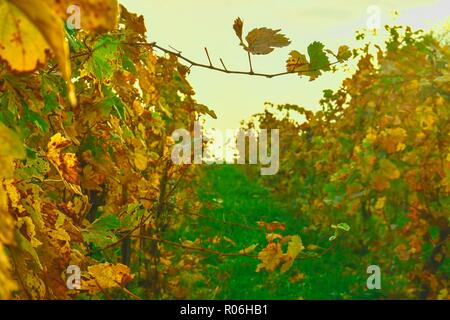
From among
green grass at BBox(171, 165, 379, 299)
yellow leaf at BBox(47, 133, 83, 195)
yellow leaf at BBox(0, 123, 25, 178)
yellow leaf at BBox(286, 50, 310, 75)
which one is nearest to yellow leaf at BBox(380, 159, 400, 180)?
green grass at BBox(171, 165, 379, 299)

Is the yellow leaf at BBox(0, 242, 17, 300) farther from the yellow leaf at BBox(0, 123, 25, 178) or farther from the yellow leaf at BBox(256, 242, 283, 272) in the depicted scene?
the yellow leaf at BBox(256, 242, 283, 272)

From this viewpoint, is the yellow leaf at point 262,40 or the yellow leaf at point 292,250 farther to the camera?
the yellow leaf at point 292,250

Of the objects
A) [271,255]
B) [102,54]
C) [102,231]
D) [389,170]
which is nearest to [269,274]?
[389,170]

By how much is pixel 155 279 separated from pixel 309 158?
6896 mm

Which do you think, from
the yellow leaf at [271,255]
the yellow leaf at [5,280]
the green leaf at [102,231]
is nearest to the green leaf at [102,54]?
the green leaf at [102,231]

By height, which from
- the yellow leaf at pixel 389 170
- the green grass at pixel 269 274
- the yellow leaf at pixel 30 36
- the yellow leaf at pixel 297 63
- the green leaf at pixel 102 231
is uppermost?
the yellow leaf at pixel 297 63

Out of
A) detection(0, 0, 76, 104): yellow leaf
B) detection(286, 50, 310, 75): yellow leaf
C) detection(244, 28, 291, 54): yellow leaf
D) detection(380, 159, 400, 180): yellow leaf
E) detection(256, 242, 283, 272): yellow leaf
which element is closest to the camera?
detection(0, 0, 76, 104): yellow leaf

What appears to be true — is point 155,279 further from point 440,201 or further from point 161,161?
point 440,201

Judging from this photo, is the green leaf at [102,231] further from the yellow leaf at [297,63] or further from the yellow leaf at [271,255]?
the yellow leaf at [297,63]

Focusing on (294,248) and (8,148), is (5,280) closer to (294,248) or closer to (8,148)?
(8,148)

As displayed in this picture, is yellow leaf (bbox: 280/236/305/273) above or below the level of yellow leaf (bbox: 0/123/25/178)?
below

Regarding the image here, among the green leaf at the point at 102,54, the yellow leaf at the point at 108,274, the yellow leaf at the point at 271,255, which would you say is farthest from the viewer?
the yellow leaf at the point at 271,255

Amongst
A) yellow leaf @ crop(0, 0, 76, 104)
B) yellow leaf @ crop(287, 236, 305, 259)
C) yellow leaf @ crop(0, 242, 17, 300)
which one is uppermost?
yellow leaf @ crop(0, 0, 76, 104)
